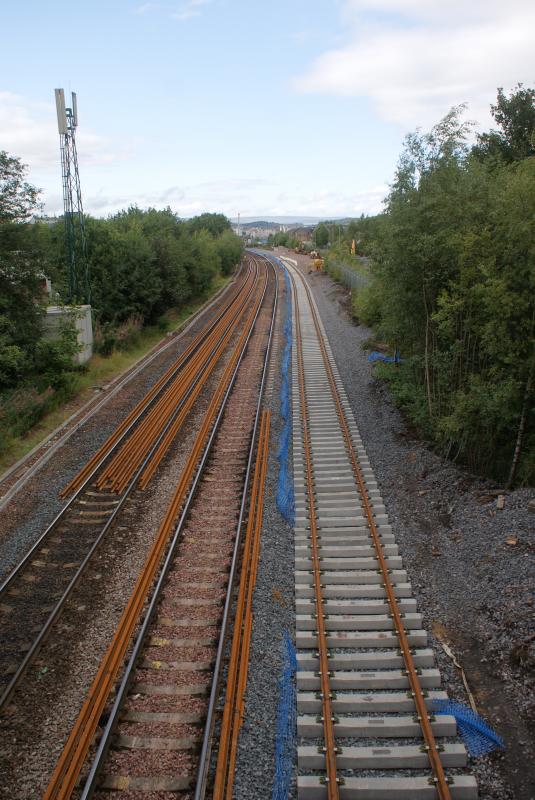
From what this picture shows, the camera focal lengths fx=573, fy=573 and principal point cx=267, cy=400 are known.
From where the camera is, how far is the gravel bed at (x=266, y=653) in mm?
5566

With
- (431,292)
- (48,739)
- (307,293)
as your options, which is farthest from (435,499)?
(307,293)

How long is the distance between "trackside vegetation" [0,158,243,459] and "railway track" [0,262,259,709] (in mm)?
2732

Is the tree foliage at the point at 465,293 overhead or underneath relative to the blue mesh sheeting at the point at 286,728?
overhead

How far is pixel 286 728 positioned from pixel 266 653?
43.5 inches

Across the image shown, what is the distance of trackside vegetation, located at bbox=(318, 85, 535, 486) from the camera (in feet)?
31.6

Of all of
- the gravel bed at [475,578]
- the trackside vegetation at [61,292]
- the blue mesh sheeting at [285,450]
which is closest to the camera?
the gravel bed at [475,578]

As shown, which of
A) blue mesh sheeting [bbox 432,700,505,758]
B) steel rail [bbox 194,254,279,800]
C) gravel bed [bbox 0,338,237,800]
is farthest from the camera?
blue mesh sheeting [bbox 432,700,505,758]

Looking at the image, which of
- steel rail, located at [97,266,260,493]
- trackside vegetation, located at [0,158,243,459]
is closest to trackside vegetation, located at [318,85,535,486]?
steel rail, located at [97,266,260,493]

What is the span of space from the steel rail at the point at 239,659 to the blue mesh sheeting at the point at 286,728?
42 centimetres

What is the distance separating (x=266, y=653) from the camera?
707 centimetres

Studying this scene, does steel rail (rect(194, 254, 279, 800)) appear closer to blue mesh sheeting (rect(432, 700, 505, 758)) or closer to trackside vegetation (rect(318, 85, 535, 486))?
blue mesh sheeting (rect(432, 700, 505, 758))

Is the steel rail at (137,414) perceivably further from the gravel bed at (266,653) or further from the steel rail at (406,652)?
the steel rail at (406,652)

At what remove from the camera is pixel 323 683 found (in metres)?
6.56

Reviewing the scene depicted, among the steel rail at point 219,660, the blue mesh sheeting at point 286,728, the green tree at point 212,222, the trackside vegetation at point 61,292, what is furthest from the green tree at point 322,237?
the blue mesh sheeting at point 286,728
